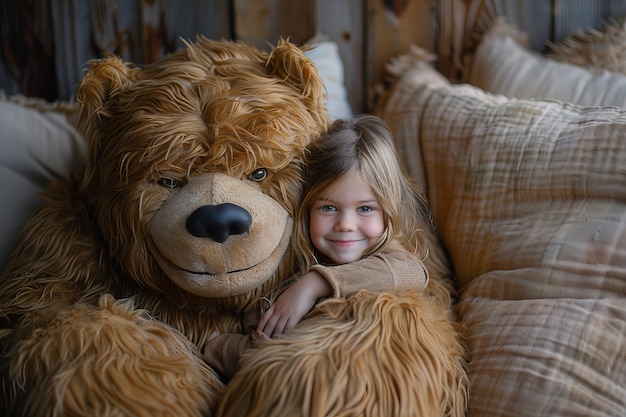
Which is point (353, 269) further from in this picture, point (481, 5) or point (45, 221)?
point (481, 5)

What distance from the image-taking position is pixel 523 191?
0.97 metres

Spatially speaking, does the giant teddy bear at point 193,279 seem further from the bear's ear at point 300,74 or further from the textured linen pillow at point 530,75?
the textured linen pillow at point 530,75

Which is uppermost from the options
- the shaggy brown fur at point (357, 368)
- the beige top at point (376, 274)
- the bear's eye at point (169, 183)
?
the bear's eye at point (169, 183)

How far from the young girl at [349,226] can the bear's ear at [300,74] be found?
0.19 ft

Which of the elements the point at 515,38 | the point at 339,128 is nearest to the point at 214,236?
the point at 339,128

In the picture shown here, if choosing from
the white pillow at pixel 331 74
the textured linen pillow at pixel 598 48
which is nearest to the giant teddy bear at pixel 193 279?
the white pillow at pixel 331 74

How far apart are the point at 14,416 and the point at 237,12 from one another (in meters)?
1.00

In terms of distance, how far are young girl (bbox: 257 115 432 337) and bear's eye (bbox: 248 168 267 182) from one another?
0.21 feet

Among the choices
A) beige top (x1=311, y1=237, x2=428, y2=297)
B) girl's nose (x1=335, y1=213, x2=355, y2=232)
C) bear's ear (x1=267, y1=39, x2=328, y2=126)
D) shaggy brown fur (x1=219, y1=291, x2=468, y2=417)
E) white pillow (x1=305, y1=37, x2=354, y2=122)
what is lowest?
shaggy brown fur (x1=219, y1=291, x2=468, y2=417)

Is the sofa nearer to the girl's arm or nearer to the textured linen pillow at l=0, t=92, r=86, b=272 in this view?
the textured linen pillow at l=0, t=92, r=86, b=272

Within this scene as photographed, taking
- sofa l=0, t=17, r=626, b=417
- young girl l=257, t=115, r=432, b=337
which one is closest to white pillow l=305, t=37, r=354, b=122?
sofa l=0, t=17, r=626, b=417

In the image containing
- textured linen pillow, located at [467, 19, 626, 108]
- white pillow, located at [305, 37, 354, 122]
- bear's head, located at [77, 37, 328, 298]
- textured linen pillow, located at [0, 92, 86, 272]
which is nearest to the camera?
bear's head, located at [77, 37, 328, 298]

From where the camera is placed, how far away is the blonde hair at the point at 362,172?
866 mm

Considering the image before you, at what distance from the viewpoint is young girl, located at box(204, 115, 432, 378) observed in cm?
84
